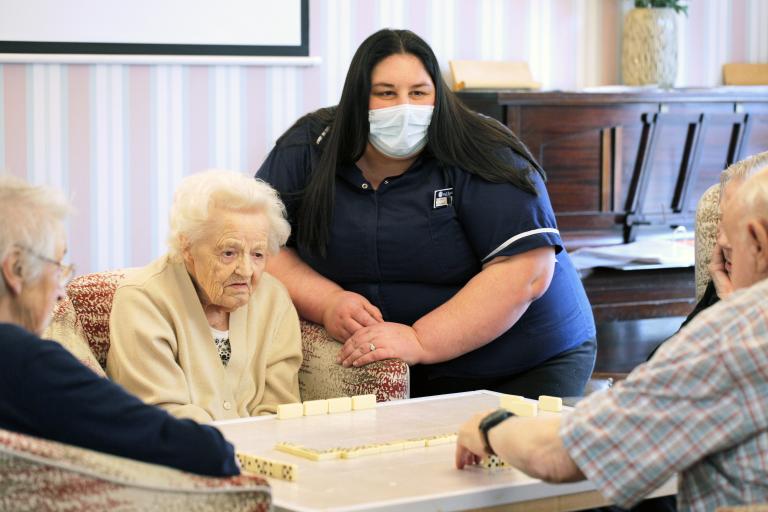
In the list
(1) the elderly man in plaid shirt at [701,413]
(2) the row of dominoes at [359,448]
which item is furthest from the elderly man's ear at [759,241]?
(2) the row of dominoes at [359,448]

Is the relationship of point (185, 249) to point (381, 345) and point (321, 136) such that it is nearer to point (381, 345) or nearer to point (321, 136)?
point (381, 345)

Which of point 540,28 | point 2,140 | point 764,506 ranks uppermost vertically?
point 540,28

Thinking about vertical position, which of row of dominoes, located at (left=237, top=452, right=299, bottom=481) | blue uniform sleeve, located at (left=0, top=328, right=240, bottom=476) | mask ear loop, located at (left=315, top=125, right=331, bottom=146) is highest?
mask ear loop, located at (left=315, top=125, right=331, bottom=146)

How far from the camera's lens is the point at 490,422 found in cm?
178

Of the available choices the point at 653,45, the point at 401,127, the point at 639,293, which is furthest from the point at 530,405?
the point at 653,45

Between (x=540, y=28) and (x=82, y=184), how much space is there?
2.16 metres

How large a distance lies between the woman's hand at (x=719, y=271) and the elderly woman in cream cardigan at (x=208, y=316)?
94cm

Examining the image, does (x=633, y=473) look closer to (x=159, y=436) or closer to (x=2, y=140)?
(x=159, y=436)

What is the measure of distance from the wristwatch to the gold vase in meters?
3.66

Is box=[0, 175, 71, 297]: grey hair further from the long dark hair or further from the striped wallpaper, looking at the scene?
the striped wallpaper

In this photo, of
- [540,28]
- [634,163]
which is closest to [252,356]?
[634,163]

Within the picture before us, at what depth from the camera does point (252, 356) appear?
8.56 ft

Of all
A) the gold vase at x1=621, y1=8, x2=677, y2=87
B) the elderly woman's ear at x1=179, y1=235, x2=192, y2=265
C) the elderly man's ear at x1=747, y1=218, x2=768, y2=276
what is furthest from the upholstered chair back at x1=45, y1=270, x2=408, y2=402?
the gold vase at x1=621, y1=8, x2=677, y2=87

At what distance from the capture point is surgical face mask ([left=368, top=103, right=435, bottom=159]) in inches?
112
